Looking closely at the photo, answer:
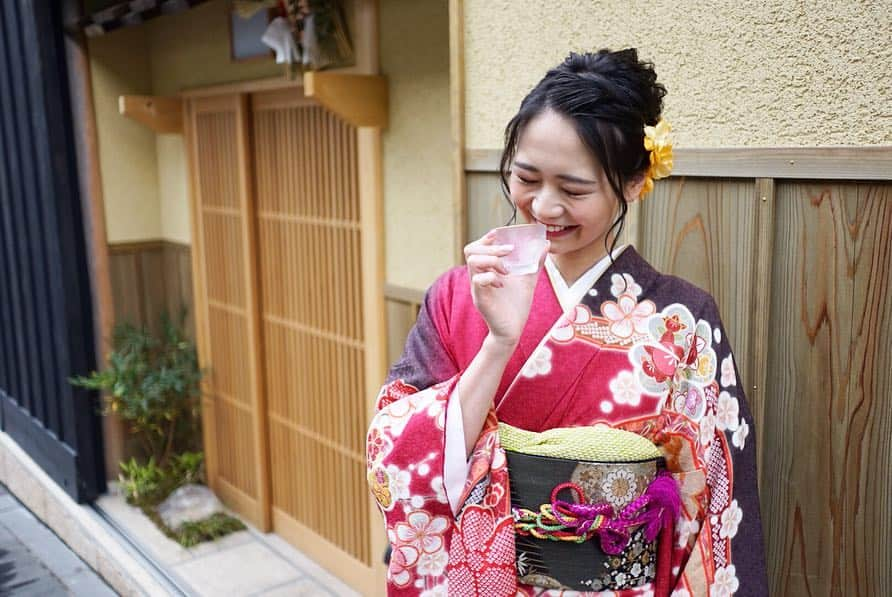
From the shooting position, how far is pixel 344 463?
438 cm

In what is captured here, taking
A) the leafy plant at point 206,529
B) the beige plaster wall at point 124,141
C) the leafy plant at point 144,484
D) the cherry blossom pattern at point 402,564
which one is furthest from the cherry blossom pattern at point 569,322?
the beige plaster wall at point 124,141

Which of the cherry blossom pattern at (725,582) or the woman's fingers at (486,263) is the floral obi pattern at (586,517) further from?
the woman's fingers at (486,263)

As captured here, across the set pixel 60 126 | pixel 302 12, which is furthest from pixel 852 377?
pixel 60 126

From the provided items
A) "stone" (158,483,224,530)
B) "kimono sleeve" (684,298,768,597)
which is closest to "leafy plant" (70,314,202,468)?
"stone" (158,483,224,530)

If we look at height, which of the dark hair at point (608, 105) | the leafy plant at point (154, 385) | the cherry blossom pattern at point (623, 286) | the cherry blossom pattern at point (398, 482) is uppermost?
the dark hair at point (608, 105)

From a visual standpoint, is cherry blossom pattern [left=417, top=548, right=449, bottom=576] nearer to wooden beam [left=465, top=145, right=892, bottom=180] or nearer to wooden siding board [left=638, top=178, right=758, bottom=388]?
wooden siding board [left=638, top=178, right=758, bottom=388]

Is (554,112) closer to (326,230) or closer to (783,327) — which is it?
(783,327)

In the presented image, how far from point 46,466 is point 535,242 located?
198 inches

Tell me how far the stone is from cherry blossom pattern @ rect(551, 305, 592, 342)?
13.3ft

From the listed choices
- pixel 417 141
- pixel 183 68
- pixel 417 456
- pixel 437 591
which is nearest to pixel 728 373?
pixel 417 456

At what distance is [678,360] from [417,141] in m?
2.09

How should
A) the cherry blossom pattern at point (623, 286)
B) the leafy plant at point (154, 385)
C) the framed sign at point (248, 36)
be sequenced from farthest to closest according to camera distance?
1. the leafy plant at point (154, 385)
2. the framed sign at point (248, 36)
3. the cherry blossom pattern at point (623, 286)

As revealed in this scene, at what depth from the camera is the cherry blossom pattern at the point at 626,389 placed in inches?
64.7

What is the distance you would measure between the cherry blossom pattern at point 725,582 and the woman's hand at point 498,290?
2.19 feet
